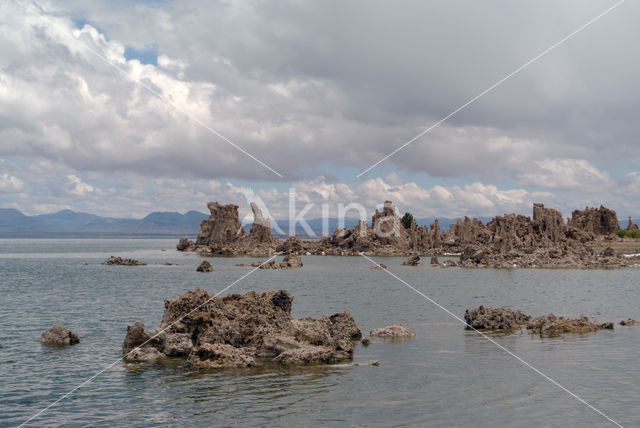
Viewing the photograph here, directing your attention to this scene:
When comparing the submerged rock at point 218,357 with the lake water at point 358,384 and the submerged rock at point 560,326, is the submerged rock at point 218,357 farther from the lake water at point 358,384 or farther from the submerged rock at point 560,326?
the submerged rock at point 560,326

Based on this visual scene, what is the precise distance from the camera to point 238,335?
864 inches

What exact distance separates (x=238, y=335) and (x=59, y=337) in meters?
8.40

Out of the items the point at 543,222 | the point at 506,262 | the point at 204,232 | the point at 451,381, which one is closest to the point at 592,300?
the point at 451,381

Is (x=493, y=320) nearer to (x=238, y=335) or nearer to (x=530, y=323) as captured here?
(x=530, y=323)

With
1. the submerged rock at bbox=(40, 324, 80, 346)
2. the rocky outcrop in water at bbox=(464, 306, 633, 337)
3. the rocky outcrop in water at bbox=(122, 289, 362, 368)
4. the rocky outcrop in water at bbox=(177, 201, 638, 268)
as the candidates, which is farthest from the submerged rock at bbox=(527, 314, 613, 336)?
the rocky outcrop in water at bbox=(177, 201, 638, 268)

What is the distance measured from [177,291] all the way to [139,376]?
32.3 meters

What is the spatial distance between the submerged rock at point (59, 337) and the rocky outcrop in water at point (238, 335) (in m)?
3.60

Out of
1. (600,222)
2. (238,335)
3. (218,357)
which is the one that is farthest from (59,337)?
(600,222)

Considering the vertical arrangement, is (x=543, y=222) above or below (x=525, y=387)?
above

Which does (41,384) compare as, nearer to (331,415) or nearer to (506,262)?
(331,415)

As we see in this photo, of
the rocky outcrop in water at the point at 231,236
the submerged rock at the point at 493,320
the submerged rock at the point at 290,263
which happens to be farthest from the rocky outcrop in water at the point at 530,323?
the rocky outcrop in water at the point at 231,236

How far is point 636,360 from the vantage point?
19969 millimetres

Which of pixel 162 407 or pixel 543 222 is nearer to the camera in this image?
pixel 162 407

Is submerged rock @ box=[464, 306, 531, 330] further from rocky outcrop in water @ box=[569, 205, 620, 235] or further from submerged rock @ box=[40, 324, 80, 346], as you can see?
rocky outcrop in water @ box=[569, 205, 620, 235]
